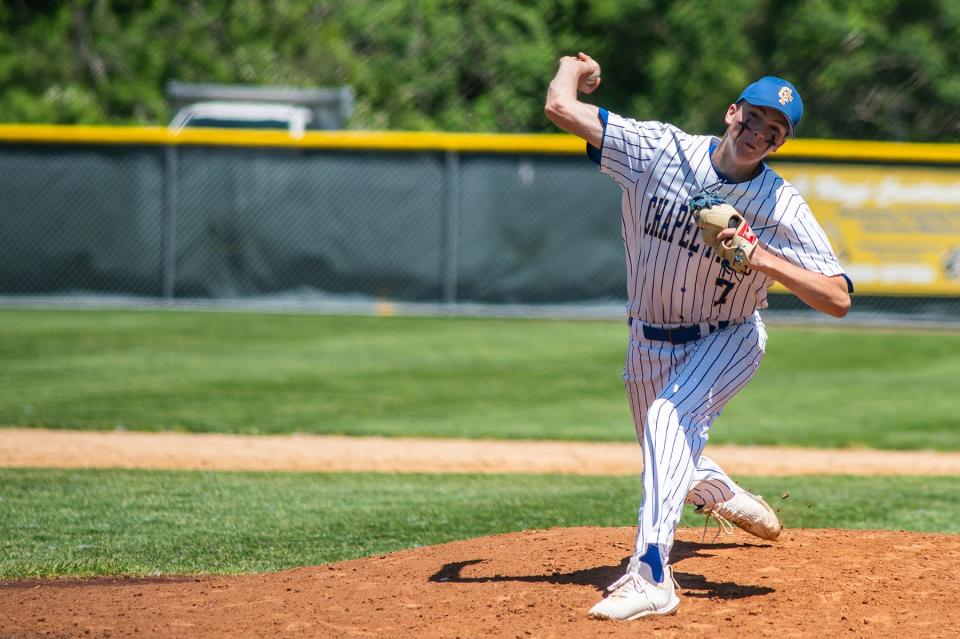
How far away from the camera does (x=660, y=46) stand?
2128cm

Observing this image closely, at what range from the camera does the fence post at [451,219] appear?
14.4 meters

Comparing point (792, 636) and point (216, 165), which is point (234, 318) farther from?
point (792, 636)

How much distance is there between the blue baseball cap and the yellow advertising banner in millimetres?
10679

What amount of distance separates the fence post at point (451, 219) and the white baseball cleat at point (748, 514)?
1008cm

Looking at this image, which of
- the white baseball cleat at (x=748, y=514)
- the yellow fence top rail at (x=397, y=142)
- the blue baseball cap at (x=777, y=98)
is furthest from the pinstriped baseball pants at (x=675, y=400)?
the yellow fence top rail at (x=397, y=142)

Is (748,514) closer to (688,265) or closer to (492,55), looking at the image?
(688,265)

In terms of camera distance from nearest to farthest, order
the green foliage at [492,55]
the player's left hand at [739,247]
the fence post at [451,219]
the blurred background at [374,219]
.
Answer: the player's left hand at [739,247]
the blurred background at [374,219]
the fence post at [451,219]
the green foliage at [492,55]

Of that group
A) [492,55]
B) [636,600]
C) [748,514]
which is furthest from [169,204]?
[636,600]

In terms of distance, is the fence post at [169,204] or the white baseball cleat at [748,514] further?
the fence post at [169,204]

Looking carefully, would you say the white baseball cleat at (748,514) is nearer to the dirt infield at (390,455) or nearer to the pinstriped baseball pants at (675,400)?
the pinstriped baseball pants at (675,400)

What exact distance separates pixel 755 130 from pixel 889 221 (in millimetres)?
11076

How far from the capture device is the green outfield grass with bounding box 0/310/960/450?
8570 mm

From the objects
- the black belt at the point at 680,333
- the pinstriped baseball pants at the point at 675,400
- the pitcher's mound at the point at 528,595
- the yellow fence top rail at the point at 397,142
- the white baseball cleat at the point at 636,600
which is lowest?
the pitcher's mound at the point at 528,595

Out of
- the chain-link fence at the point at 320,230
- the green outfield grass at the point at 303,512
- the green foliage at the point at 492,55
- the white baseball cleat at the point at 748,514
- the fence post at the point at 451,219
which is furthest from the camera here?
the green foliage at the point at 492,55
